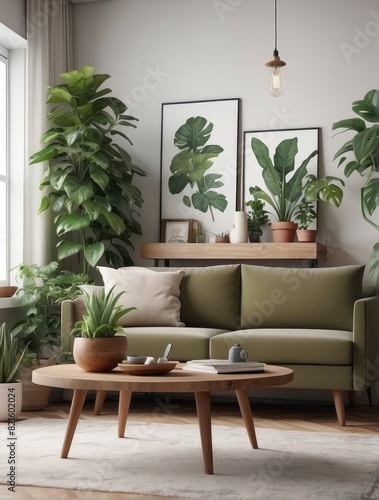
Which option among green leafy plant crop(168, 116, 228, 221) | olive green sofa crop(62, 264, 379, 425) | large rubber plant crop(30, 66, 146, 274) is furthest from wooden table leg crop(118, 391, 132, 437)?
green leafy plant crop(168, 116, 228, 221)

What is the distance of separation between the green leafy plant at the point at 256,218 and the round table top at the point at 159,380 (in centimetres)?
221

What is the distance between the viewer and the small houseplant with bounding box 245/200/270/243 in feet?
17.3

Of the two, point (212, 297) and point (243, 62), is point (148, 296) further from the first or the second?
→ point (243, 62)

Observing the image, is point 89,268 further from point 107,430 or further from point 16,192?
point 107,430

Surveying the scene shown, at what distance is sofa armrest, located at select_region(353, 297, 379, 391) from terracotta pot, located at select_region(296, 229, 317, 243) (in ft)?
3.17

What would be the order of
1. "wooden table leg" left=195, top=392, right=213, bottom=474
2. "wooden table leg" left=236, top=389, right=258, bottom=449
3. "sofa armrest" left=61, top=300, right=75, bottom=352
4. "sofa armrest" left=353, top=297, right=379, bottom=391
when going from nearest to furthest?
"wooden table leg" left=195, top=392, right=213, bottom=474 → "wooden table leg" left=236, top=389, right=258, bottom=449 → "sofa armrest" left=353, top=297, right=379, bottom=391 → "sofa armrest" left=61, top=300, right=75, bottom=352

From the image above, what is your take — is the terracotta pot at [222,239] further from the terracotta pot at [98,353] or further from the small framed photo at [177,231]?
the terracotta pot at [98,353]

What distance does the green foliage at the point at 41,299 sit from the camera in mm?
4953

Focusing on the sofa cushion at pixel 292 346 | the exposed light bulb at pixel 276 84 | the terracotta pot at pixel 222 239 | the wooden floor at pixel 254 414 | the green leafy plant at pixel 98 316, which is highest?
the exposed light bulb at pixel 276 84

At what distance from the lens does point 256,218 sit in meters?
5.29

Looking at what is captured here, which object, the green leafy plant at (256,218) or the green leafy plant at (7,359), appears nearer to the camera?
the green leafy plant at (7,359)

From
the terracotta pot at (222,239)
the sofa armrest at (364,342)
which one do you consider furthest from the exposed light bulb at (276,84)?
the sofa armrest at (364,342)

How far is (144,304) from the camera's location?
4777mm

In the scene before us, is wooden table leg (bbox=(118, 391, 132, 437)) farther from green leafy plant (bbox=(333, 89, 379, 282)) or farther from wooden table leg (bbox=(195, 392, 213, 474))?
green leafy plant (bbox=(333, 89, 379, 282))
